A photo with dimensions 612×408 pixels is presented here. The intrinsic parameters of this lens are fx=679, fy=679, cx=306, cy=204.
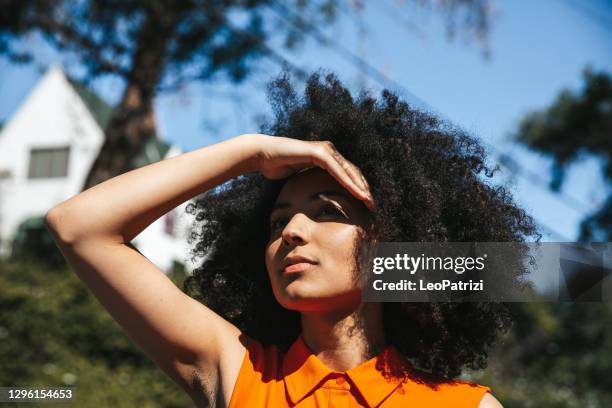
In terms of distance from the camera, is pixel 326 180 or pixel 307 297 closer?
pixel 307 297

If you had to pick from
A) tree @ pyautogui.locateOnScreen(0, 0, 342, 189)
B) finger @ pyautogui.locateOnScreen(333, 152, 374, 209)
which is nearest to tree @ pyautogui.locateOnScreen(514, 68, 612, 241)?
tree @ pyautogui.locateOnScreen(0, 0, 342, 189)

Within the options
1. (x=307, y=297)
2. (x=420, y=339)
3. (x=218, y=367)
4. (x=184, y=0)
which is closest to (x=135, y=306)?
(x=218, y=367)

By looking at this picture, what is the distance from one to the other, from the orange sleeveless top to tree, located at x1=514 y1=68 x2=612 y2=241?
556 inches

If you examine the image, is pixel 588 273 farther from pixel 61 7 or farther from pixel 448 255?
pixel 61 7

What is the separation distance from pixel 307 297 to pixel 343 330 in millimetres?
239

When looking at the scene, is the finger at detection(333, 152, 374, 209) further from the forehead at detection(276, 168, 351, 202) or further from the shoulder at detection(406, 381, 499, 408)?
the shoulder at detection(406, 381, 499, 408)

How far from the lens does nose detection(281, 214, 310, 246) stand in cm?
211

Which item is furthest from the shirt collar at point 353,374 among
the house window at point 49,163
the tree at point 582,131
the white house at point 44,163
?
the house window at point 49,163

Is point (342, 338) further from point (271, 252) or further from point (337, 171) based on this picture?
point (337, 171)

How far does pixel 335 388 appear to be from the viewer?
6.90 feet

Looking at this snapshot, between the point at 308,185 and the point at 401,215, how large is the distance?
34cm

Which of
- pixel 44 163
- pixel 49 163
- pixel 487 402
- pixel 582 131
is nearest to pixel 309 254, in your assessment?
pixel 487 402

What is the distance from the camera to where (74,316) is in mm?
7281

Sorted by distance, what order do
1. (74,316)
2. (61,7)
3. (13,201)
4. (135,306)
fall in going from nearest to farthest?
(135,306)
(74,316)
(61,7)
(13,201)
